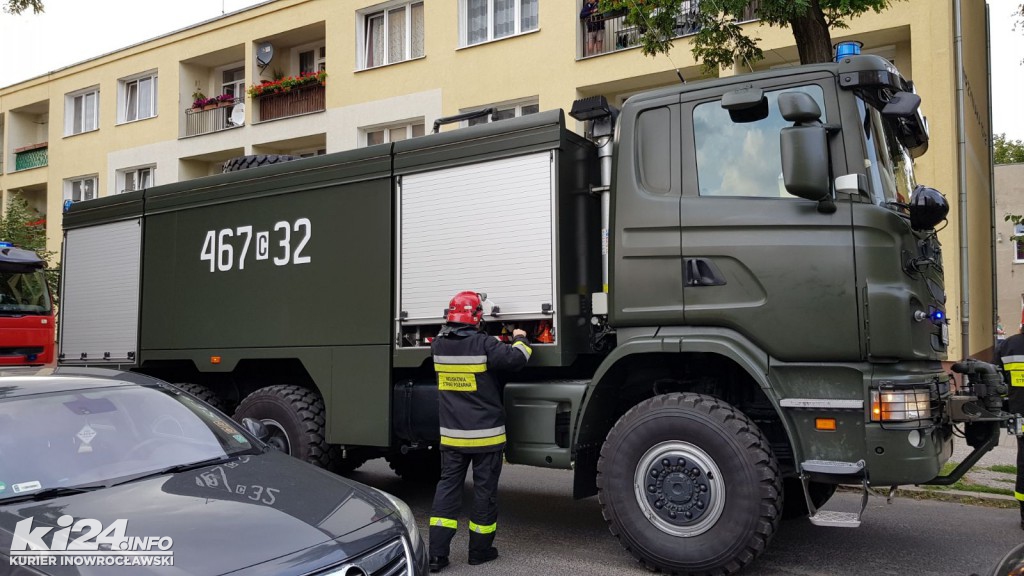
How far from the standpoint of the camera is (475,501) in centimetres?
528

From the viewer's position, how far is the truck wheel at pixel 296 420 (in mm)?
6562

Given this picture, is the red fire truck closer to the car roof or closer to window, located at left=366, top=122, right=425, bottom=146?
window, located at left=366, top=122, right=425, bottom=146

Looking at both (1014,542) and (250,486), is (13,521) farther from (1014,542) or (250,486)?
(1014,542)

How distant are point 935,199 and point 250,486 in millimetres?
3899

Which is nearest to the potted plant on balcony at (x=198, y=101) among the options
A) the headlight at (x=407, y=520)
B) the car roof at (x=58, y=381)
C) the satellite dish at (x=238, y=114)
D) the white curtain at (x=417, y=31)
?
the satellite dish at (x=238, y=114)

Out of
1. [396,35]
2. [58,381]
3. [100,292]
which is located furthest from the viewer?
[396,35]

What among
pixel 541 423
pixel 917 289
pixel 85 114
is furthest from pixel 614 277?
pixel 85 114

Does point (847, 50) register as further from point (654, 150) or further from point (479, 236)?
point (479, 236)

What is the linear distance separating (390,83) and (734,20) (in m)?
10.9

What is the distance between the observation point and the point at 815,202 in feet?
15.3

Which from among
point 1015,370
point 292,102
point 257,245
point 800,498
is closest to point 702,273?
point 800,498

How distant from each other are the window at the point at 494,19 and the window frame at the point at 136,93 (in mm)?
10652

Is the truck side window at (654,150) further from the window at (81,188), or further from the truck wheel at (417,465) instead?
the window at (81,188)

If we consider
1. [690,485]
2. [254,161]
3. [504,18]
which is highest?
[504,18]
